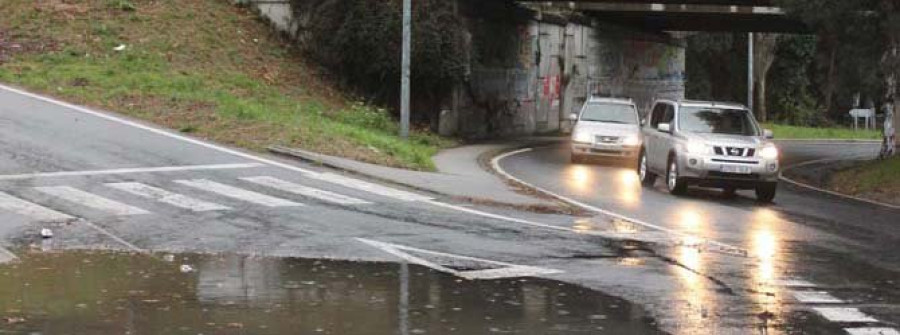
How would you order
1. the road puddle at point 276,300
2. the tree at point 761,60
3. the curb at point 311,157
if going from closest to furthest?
Result: the road puddle at point 276,300 → the curb at point 311,157 → the tree at point 761,60

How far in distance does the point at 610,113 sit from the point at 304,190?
42.2 feet

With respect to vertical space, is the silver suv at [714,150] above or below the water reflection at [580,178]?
above

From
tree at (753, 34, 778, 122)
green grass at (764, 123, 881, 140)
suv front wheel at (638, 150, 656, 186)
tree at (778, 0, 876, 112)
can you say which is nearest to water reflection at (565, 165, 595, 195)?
Answer: suv front wheel at (638, 150, 656, 186)

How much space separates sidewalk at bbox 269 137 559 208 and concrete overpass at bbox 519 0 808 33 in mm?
14676

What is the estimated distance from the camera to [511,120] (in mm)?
39312

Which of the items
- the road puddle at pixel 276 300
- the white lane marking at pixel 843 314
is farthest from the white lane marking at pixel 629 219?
the road puddle at pixel 276 300

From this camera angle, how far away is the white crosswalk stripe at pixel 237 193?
50.6ft

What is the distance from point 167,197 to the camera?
15.4 metres

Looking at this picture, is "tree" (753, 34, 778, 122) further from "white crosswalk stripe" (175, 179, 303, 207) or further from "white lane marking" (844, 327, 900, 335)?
"white lane marking" (844, 327, 900, 335)

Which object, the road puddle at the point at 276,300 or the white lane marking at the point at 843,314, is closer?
the road puddle at the point at 276,300

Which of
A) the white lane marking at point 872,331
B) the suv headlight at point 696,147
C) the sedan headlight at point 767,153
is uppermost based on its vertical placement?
the suv headlight at point 696,147

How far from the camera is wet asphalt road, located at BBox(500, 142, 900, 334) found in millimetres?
10477

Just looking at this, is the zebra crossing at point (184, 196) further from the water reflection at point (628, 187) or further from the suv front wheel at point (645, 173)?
the suv front wheel at point (645, 173)

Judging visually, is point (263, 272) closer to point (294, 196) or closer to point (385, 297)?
point (385, 297)
